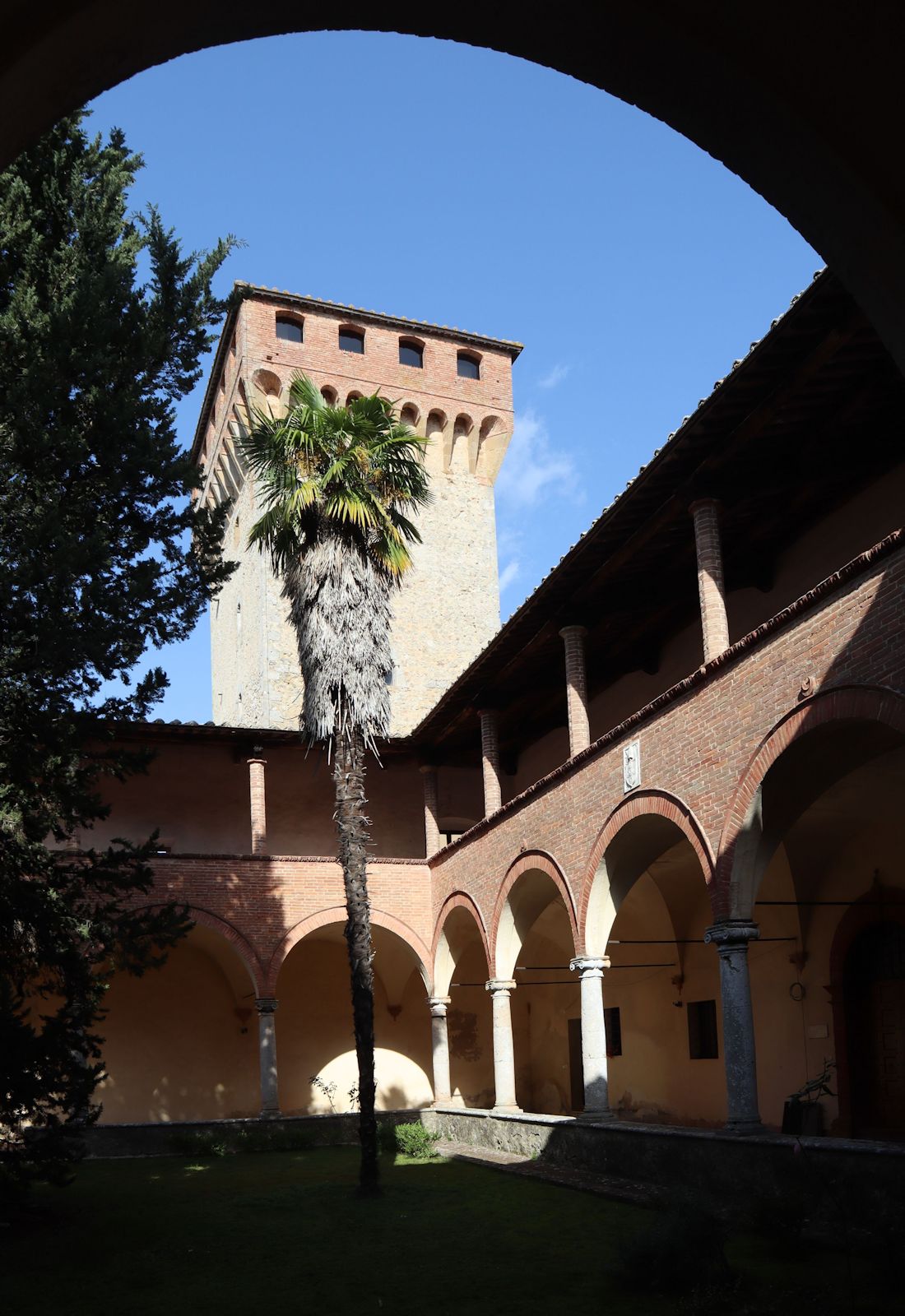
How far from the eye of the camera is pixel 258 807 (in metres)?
20.2

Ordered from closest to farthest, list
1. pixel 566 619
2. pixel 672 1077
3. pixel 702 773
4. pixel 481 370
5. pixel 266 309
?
pixel 702 773 → pixel 566 619 → pixel 672 1077 → pixel 266 309 → pixel 481 370

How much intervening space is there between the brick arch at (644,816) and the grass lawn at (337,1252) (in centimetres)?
297

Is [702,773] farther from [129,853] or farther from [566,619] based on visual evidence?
[129,853]

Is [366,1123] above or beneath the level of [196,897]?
beneath

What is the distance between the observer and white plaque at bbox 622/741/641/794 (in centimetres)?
1326

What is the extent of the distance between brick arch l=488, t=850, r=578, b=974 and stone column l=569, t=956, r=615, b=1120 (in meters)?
0.27

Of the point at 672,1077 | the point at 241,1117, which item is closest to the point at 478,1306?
the point at 672,1077

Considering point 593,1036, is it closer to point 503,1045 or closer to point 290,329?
point 503,1045

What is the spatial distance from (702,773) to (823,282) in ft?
14.7

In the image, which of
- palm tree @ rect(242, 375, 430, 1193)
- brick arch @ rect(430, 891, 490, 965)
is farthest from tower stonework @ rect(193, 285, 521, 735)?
palm tree @ rect(242, 375, 430, 1193)

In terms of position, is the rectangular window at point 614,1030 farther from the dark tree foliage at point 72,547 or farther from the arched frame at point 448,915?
the dark tree foliage at point 72,547

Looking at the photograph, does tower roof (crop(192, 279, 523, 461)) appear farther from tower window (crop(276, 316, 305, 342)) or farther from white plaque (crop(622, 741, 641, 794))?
white plaque (crop(622, 741, 641, 794))

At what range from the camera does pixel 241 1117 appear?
20.2 m

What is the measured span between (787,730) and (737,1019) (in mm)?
2655
